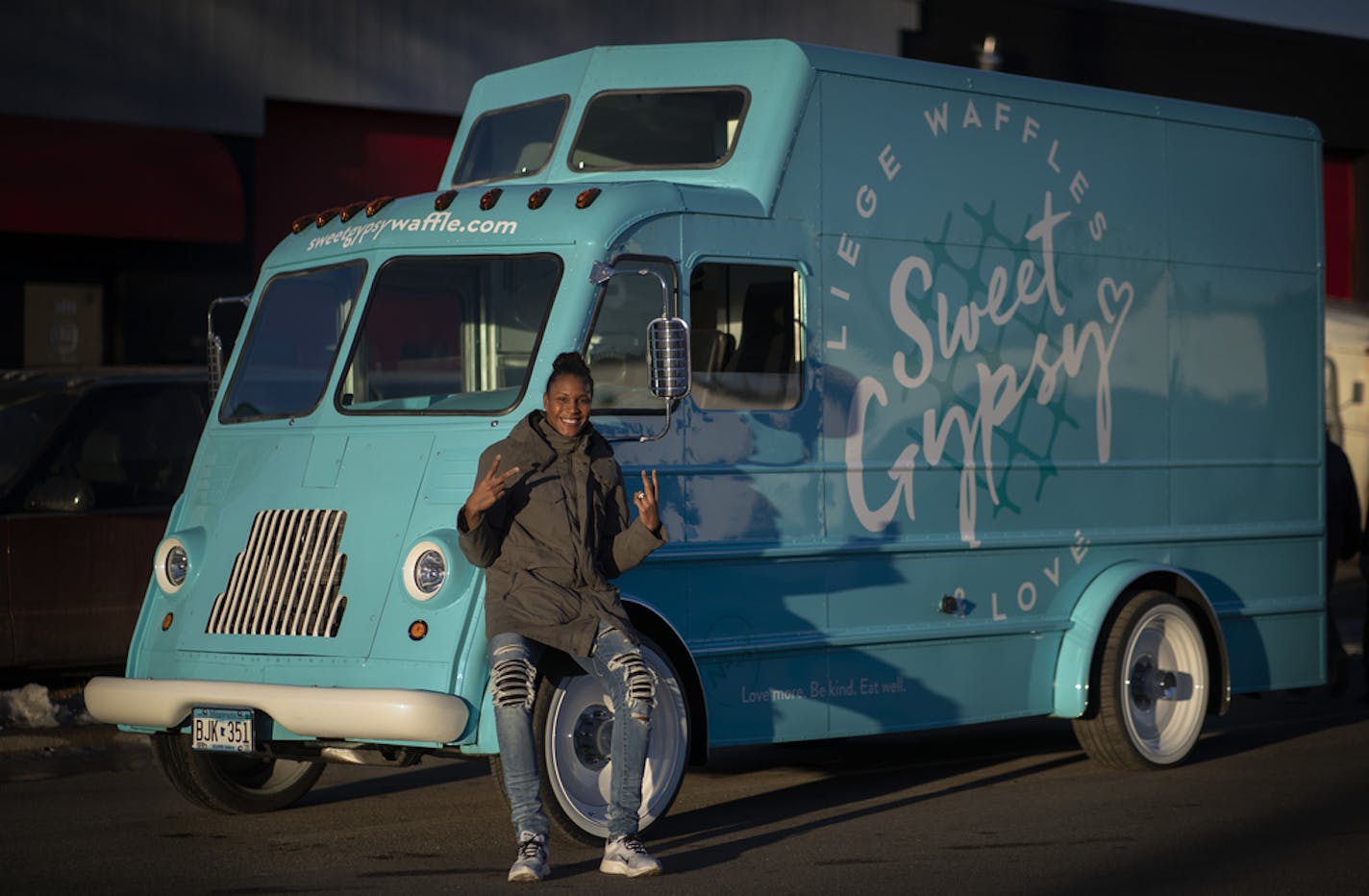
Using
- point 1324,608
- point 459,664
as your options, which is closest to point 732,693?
point 459,664

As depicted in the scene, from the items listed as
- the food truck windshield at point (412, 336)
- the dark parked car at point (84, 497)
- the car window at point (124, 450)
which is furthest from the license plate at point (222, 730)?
the car window at point (124, 450)

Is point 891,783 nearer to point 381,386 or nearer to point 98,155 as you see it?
point 381,386

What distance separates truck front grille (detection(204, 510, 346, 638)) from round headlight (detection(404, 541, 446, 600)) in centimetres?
37

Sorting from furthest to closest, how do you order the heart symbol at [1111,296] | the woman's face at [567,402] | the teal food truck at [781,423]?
the heart symbol at [1111,296] → the teal food truck at [781,423] → the woman's face at [567,402]

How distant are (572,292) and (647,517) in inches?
46.7

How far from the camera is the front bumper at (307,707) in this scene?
24.0 ft

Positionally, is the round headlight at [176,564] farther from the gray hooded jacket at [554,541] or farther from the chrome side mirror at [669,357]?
the chrome side mirror at [669,357]

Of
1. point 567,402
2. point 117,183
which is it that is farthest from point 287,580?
point 117,183

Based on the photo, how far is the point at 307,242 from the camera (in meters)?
9.16

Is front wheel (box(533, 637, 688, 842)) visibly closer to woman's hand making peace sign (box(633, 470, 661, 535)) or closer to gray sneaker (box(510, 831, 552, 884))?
gray sneaker (box(510, 831, 552, 884))

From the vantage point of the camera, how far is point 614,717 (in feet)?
24.4

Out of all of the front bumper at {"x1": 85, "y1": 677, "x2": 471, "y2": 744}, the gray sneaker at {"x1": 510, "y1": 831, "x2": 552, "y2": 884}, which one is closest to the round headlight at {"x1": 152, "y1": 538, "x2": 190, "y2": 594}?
the front bumper at {"x1": 85, "y1": 677, "x2": 471, "y2": 744}

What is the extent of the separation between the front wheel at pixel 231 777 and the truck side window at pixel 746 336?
7.86 feet

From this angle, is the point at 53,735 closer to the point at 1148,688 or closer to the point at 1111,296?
the point at 1148,688
